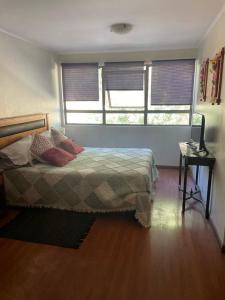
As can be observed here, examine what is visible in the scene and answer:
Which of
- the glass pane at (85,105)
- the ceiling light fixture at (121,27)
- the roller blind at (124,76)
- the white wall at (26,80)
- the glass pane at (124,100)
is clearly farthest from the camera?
the glass pane at (85,105)

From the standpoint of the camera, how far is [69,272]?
1941 mm

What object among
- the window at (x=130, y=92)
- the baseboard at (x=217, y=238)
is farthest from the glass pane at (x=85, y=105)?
the baseboard at (x=217, y=238)

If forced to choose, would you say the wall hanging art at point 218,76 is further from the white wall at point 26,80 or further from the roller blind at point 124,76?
the white wall at point 26,80

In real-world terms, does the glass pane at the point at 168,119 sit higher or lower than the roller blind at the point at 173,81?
lower

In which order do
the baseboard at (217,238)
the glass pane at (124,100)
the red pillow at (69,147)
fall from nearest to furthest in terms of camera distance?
the baseboard at (217,238) → the red pillow at (69,147) → the glass pane at (124,100)

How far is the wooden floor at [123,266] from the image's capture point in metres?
1.74

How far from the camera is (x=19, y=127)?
11.2 feet

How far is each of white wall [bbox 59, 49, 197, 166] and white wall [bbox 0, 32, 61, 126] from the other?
24.2 inches

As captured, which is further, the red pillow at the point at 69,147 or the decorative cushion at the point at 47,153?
the red pillow at the point at 69,147

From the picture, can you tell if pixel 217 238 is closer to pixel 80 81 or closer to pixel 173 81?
pixel 173 81

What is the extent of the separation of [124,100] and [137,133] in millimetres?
767

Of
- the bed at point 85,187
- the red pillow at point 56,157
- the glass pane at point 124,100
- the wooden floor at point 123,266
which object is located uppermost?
the glass pane at point 124,100

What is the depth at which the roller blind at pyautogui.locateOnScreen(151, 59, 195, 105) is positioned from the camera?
4379 millimetres

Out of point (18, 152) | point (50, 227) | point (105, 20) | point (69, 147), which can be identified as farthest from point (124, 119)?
point (50, 227)
